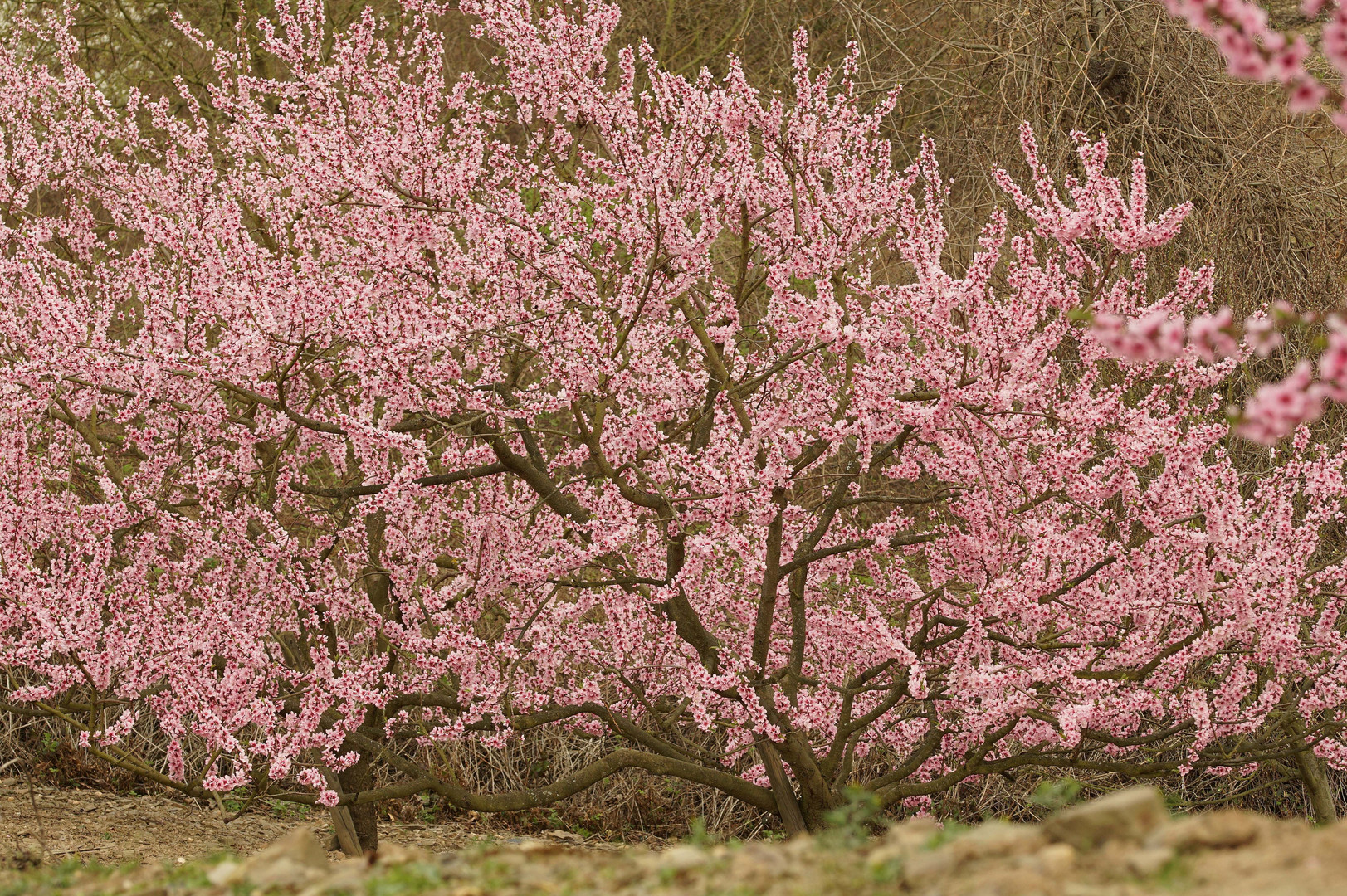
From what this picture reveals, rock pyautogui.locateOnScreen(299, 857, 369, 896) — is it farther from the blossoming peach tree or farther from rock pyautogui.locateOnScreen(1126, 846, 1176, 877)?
the blossoming peach tree

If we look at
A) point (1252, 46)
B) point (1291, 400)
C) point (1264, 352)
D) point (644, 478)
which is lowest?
point (1291, 400)

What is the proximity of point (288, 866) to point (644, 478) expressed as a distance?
273cm

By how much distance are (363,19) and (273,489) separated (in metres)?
2.84

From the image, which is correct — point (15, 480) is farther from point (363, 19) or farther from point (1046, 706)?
point (1046, 706)

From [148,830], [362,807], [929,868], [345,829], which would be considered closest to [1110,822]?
[929,868]

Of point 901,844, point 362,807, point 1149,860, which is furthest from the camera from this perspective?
point 362,807

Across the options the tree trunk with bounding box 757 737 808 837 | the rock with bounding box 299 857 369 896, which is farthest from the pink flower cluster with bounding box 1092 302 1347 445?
the tree trunk with bounding box 757 737 808 837

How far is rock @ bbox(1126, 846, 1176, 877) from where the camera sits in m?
2.62

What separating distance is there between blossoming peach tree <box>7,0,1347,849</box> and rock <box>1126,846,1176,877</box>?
225 centimetres

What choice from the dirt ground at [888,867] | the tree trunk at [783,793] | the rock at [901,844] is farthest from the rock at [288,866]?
the tree trunk at [783,793]

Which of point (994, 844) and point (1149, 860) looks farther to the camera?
point (994, 844)

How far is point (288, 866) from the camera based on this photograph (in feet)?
10.6

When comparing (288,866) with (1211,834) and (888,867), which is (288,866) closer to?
(888,867)

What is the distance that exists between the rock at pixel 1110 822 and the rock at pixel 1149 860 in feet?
0.47
